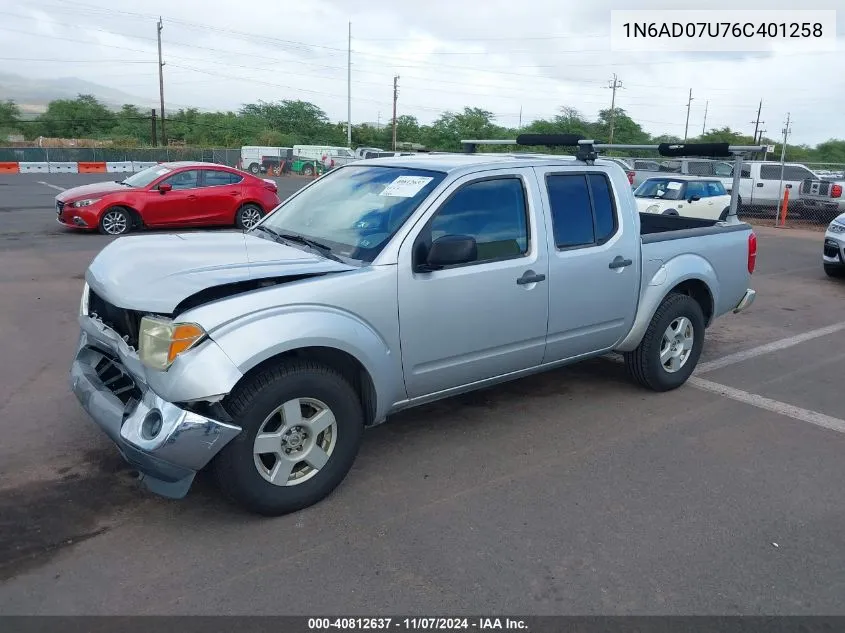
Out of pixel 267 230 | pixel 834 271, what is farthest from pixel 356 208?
pixel 834 271

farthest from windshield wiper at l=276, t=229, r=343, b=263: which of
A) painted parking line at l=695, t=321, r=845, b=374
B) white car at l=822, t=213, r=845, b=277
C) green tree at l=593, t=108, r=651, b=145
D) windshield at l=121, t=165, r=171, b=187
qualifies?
green tree at l=593, t=108, r=651, b=145

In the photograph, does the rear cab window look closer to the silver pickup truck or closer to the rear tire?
the silver pickup truck

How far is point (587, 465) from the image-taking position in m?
4.32

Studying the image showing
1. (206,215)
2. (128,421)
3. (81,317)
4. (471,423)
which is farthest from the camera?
(206,215)

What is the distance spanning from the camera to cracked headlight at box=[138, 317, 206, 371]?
10.8ft

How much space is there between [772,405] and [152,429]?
4.47 m

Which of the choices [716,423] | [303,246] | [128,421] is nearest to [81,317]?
[128,421]

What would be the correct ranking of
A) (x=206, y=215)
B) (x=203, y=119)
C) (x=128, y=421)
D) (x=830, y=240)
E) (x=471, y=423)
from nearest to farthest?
1. (x=128, y=421)
2. (x=471, y=423)
3. (x=830, y=240)
4. (x=206, y=215)
5. (x=203, y=119)

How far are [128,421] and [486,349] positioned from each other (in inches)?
81.1

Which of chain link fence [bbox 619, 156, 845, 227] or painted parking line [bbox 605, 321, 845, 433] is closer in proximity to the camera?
painted parking line [bbox 605, 321, 845, 433]

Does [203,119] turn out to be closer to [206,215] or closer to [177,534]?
[206,215]

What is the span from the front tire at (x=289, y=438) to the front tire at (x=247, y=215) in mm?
11920

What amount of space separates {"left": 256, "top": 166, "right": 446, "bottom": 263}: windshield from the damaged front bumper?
1.20 meters

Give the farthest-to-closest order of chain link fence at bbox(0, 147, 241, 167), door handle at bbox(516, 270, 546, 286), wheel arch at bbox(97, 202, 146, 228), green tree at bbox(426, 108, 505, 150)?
green tree at bbox(426, 108, 505, 150) < chain link fence at bbox(0, 147, 241, 167) < wheel arch at bbox(97, 202, 146, 228) < door handle at bbox(516, 270, 546, 286)
